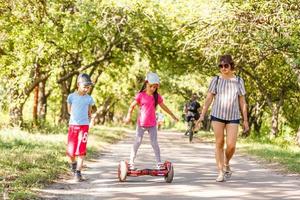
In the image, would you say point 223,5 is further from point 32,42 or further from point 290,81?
point 290,81

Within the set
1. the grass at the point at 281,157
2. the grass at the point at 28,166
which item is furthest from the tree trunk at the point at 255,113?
the grass at the point at 28,166

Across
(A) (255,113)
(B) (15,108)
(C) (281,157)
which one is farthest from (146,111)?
(A) (255,113)

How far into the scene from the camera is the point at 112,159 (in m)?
14.3

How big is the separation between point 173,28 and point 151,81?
13333 millimetres

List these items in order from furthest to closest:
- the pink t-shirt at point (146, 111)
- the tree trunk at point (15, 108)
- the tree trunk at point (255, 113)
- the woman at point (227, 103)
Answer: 1. the tree trunk at point (255, 113)
2. the tree trunk at point (15, 108)
3. the pink t-shirt at point (146, 111)
4. the woman at point (227, 103)

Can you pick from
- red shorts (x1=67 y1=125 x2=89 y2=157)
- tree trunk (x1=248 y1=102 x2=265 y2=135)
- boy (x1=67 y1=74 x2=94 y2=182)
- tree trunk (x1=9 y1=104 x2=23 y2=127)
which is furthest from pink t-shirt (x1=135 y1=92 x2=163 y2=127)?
tree trunk (x1=248 y1=102 x2=265 y2=135)

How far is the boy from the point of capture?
32.4 feet

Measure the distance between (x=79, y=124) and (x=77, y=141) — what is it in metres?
0.31

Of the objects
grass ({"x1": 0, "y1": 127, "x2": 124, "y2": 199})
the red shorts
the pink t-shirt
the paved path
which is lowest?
the paved path

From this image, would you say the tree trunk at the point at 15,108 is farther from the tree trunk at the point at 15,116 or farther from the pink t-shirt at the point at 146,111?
the pink t-shirt at the point at 146,111

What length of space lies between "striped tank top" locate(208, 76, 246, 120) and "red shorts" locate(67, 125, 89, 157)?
2369 mm

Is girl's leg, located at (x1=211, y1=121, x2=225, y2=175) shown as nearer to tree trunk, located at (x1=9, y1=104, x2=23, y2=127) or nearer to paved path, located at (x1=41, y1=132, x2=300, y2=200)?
paved path, located at (x1=41, y1=132, x2=300, y2=200)

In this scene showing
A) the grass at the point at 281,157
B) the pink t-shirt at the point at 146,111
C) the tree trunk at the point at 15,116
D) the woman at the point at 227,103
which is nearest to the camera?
the woman at the point at 227,103

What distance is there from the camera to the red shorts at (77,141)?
390 inches
